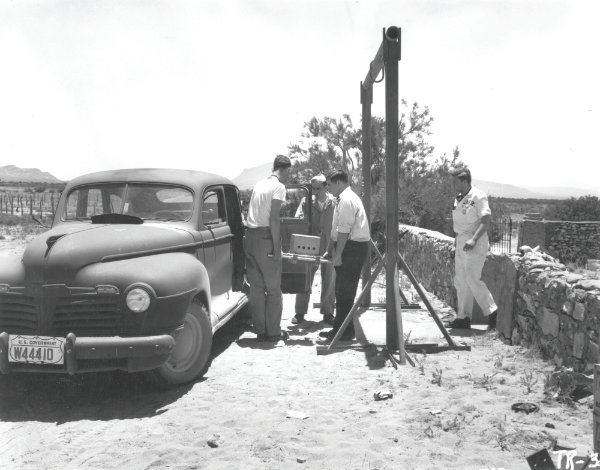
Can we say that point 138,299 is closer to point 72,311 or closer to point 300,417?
point 72,311

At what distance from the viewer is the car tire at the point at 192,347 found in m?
5.12

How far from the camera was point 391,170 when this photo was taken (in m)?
6.12

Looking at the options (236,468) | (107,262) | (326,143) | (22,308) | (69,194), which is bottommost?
(236,468)

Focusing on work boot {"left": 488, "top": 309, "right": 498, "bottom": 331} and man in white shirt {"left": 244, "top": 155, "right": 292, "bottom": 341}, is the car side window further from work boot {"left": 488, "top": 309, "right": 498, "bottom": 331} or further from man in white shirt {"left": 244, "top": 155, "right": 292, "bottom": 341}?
work boot {"left": 488, "top": 309, "right": 498, "bottom": 331}

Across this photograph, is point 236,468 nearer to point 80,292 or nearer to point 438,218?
point 80,292

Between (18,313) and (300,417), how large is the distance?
2.31 meters

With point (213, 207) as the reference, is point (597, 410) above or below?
below

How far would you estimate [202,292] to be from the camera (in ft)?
17.5

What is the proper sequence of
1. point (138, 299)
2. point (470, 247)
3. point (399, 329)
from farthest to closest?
point (470, 247) < point (399, 329) < point (138, 299)

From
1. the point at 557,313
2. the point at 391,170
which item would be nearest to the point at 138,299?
the point at 391,170

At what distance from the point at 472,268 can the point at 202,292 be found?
337 cm

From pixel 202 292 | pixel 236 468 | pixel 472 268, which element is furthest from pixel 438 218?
pixel 236 468

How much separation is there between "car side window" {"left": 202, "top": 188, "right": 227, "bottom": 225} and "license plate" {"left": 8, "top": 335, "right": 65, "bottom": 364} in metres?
2.14

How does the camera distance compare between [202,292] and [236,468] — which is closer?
[236,468]
